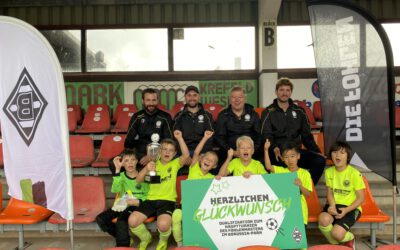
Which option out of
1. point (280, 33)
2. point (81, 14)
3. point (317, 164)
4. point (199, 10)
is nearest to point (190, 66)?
point (199, 10)

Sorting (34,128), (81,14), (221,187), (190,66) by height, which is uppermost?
(81,14)

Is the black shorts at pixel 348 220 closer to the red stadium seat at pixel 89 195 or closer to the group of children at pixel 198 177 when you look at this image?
the group of children at pixel 198 177

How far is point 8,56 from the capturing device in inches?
124

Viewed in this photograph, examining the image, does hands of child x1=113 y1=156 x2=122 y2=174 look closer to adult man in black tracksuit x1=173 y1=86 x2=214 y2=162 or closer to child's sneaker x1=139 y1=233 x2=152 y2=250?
child's sneaker x1=139 y1=233 x2=152 y2=250

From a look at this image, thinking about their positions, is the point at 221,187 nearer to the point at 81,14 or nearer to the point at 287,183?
the point at 287,183

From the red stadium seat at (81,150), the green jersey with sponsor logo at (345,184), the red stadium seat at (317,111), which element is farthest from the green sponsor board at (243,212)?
the red stadium seat at (317,111)

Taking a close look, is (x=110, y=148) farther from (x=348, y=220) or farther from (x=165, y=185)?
(x=348, y=220)

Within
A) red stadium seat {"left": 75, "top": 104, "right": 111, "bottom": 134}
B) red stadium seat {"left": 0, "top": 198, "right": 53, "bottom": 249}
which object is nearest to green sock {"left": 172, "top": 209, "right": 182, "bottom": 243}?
red stadium seat {"left": 0, "top": 198, "right": 53, "bottom": 249}

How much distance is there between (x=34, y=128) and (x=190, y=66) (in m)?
5.69

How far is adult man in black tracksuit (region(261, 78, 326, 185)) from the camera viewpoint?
4.29 m

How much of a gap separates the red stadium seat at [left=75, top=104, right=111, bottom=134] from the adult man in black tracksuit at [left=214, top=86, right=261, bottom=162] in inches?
134

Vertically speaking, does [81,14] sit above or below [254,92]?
above

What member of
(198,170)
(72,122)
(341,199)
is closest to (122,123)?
(72,122)

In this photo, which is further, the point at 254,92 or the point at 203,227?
the point at 254,92
